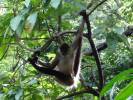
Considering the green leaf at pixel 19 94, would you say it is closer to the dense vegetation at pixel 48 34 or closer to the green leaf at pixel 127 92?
the dense vegetation at pixel 48 34

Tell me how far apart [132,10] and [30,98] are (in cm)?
109

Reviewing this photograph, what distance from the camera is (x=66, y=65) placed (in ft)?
9.65

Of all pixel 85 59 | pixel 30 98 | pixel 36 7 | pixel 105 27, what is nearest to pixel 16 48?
pixel 30 98

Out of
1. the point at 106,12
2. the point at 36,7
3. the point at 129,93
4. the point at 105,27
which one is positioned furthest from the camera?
the point at 106,12

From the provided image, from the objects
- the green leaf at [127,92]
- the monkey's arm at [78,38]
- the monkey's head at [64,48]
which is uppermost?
the green leaf at [127,92]

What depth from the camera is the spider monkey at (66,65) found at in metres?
2.57

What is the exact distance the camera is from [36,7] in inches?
61.2

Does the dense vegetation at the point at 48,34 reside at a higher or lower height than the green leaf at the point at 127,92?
lower

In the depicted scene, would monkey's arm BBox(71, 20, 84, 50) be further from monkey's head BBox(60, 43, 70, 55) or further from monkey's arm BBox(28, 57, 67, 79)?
monkey's arm BBox(28, 57, 67, 79)

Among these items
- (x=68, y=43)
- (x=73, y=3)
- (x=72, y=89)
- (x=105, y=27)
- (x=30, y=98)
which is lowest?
(x=72, y=89)

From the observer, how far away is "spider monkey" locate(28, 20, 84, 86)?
257 centimetres

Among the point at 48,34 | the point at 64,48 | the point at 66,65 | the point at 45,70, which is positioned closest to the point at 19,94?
the point at 45,70

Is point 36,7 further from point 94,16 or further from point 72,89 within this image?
point 72,89

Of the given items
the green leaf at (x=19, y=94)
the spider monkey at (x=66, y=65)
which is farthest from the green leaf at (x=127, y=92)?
the spider monkey at (x=66, y=65)
